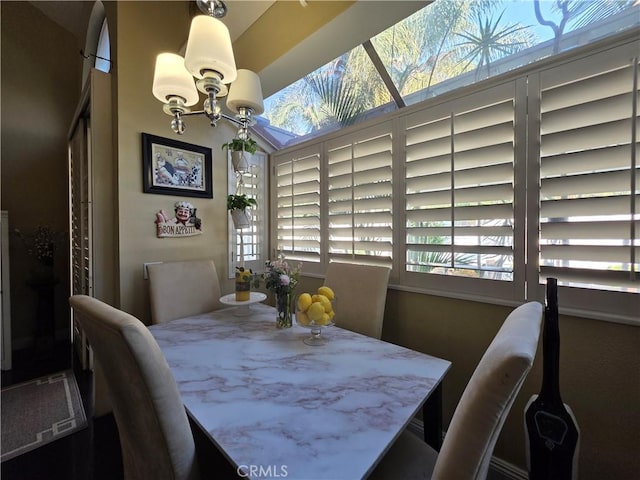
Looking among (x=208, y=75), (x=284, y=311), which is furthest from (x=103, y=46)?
(x=284, y=311)

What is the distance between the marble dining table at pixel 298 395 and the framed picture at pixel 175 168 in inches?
43.6

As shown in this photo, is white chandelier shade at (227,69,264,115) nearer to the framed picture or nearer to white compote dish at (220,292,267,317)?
the framed picture

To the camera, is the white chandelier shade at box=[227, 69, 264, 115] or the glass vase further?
the glass vase

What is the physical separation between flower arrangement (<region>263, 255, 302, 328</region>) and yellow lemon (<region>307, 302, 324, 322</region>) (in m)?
0.26

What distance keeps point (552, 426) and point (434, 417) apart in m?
0.42

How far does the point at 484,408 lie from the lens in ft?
1.66

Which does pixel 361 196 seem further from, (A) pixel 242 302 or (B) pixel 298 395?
(B) pixel 298 395

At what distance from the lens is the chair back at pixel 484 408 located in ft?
1.59

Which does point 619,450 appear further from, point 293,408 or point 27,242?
point 27,242

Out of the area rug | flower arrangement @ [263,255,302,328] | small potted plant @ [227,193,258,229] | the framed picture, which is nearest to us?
flower arrangement @ [263,255,302,328]

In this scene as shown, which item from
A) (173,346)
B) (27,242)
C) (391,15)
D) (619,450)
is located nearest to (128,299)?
(173,346)

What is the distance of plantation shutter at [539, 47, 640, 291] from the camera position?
1.03 m

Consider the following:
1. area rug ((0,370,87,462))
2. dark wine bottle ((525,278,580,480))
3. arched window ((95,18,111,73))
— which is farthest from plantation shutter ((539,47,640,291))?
arched window ((95,18,111,73))

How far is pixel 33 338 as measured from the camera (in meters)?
2.82
